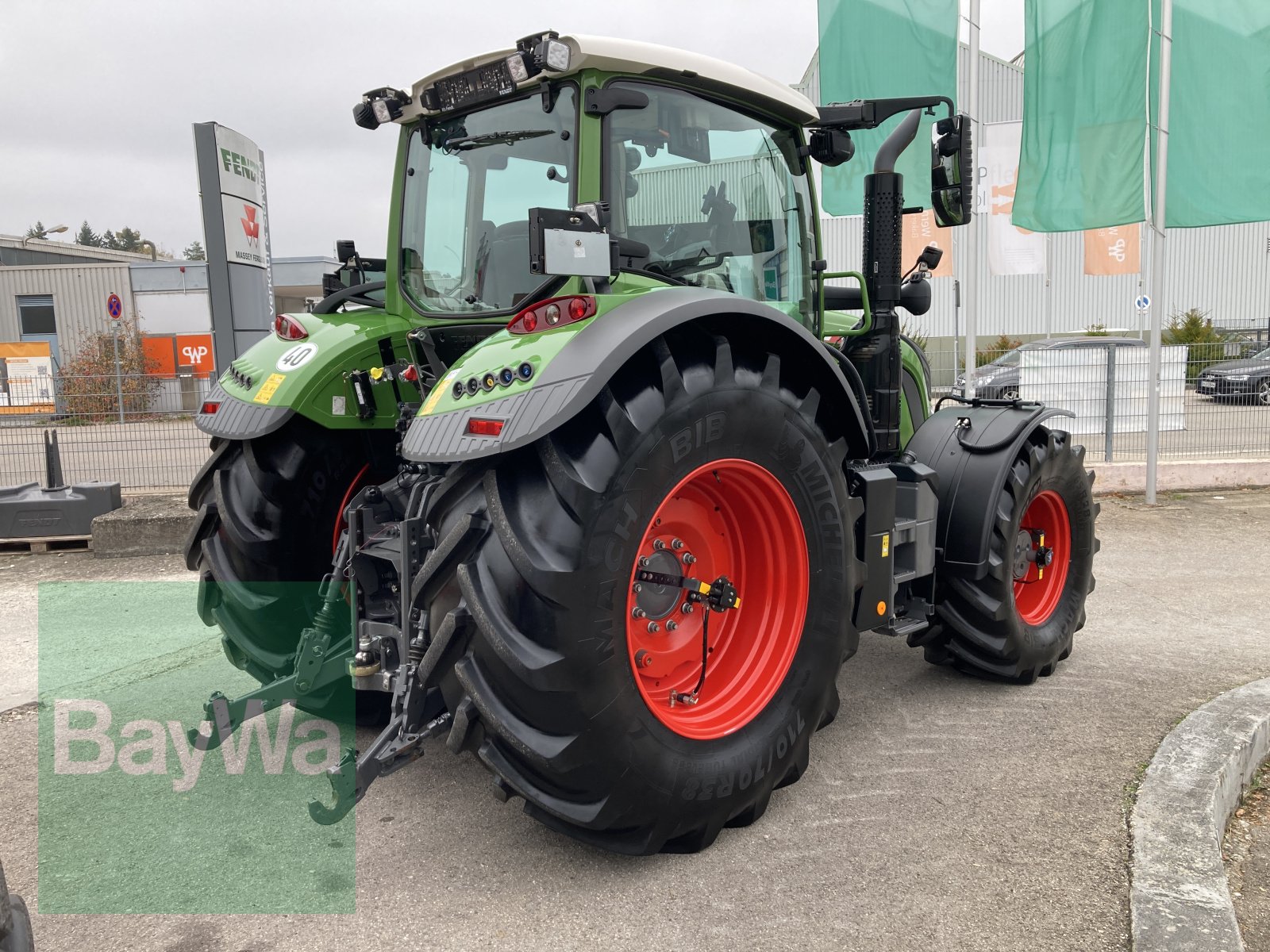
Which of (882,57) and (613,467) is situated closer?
(613,467)

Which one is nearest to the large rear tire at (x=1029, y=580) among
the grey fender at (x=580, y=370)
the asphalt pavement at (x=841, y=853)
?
the asphalt pavement at (x=841, y=853)

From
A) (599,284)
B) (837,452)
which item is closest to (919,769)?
(837,452)

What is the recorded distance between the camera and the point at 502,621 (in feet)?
7.77

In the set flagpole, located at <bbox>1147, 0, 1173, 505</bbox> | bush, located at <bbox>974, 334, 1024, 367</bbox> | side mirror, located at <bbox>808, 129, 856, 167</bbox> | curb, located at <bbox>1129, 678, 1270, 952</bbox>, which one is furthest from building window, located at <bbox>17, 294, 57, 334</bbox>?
curb, located at <bbox>1129, 678, 1270, 952</bbox>

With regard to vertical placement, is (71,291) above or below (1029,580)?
above

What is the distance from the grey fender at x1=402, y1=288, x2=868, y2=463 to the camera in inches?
92.7

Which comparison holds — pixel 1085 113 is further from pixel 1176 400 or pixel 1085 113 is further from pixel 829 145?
pixel 829 145

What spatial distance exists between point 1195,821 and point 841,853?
1.02 metres

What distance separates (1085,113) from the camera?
895 cm

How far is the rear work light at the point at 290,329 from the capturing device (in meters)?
3.61

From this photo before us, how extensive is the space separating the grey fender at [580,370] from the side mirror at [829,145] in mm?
1147

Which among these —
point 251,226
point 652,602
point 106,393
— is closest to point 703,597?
point 652,602

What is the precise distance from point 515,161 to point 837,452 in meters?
1.45

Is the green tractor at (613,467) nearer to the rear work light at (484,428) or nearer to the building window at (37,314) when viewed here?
the rear work light at (484,428)
